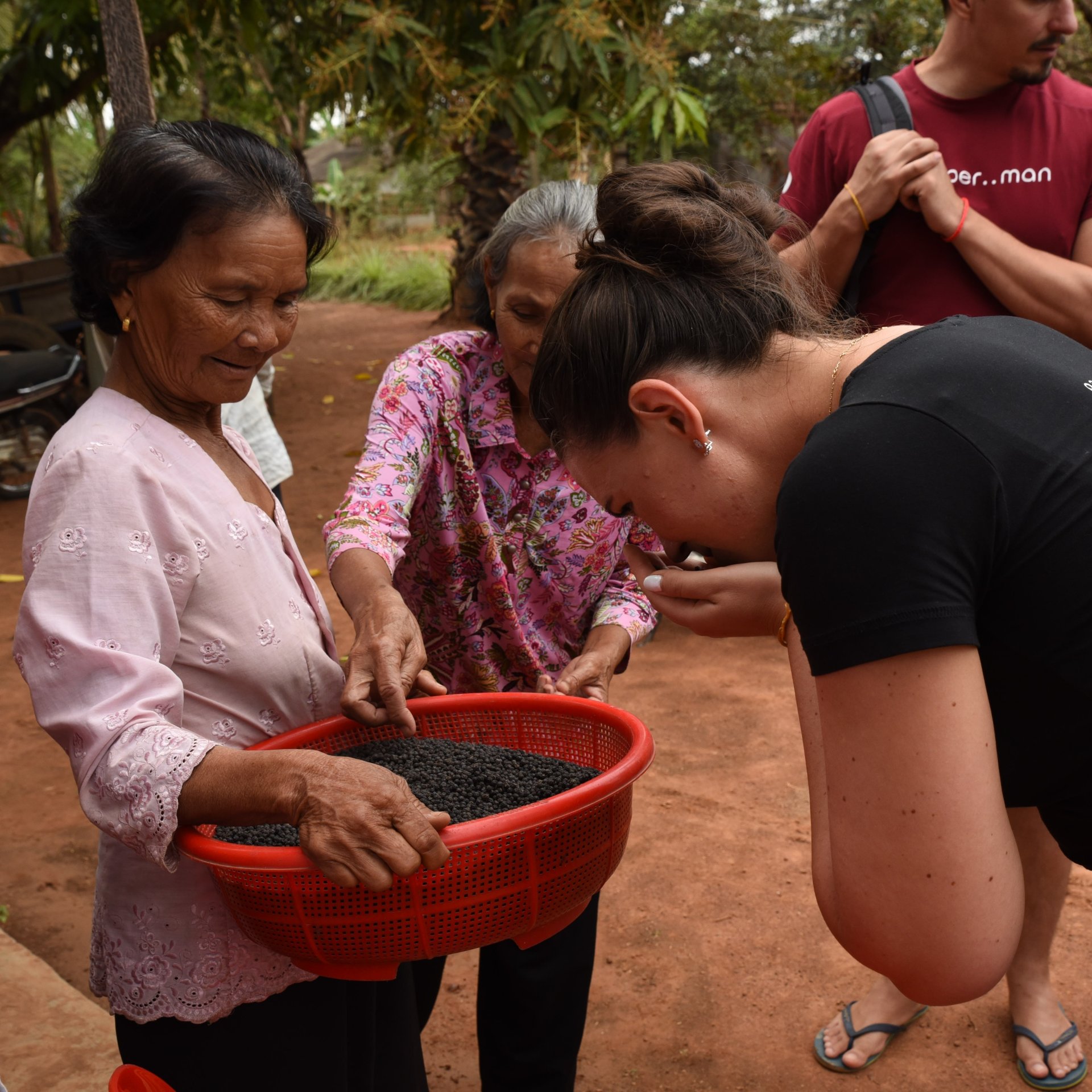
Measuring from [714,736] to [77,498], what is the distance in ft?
10.3

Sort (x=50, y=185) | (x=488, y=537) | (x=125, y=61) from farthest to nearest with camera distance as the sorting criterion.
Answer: (x=50, y=185), (x=125, y=61), (x=488, y=537)

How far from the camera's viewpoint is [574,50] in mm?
5008

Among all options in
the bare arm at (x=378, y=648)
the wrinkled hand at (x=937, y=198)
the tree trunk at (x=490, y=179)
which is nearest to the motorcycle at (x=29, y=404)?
the tree trunk at (x=490, y=179)

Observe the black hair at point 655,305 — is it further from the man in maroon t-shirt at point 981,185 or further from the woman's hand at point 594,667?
the man in maroon t-shirt at point 981,185

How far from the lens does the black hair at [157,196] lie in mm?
1513

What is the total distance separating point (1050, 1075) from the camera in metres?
2.51

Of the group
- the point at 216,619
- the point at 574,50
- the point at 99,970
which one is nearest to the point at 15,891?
the point at 99,970

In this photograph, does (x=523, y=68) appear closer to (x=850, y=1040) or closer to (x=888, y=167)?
(x=888, y=167)

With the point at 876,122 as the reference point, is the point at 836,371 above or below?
below

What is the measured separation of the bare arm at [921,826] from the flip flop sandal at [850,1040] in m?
1.55

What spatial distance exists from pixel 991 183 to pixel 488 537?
1384mm

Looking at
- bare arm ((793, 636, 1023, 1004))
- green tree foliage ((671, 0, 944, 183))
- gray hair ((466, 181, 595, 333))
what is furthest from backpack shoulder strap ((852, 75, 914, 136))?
green tree foliage ((671, 0, 944, 183))

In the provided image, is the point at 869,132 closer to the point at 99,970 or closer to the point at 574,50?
the point at 99,970


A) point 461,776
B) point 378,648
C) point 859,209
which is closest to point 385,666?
point 378,648
